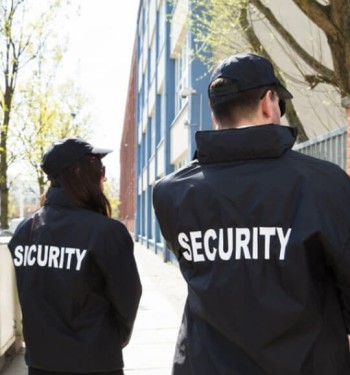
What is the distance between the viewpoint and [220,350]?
166 cm

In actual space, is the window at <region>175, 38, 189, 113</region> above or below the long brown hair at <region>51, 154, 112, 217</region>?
above

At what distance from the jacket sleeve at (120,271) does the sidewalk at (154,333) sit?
3241mm

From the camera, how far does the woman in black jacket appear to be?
2.52 meters

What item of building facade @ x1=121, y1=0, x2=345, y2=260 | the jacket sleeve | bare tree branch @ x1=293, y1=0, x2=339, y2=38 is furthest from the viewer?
building facade @ x1=121, y1=0, x2=345, y2=260

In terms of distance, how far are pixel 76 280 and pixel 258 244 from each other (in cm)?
116

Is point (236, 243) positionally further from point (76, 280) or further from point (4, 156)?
point (4, 156)

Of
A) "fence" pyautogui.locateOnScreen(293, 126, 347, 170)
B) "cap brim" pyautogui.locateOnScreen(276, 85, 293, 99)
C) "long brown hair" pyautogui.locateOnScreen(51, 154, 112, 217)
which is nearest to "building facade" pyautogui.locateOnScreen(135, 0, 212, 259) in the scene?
"fence" pyautogui.locateOnScreen(293, 126, 347, 170)

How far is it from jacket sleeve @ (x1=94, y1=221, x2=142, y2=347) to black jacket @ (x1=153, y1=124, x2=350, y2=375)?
784 mm

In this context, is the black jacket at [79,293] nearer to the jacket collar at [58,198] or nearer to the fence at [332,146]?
the jacket collar at [58,198]

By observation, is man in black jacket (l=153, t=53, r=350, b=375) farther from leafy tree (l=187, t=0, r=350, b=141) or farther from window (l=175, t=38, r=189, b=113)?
window (l=175, t=38, r=189, b=113)

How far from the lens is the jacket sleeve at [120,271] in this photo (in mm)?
2520

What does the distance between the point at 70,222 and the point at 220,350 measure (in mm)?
1194

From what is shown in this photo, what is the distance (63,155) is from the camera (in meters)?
2.68

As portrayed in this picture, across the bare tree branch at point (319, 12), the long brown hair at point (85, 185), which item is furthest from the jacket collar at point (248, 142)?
the bare tree branch at point (319, 12)
